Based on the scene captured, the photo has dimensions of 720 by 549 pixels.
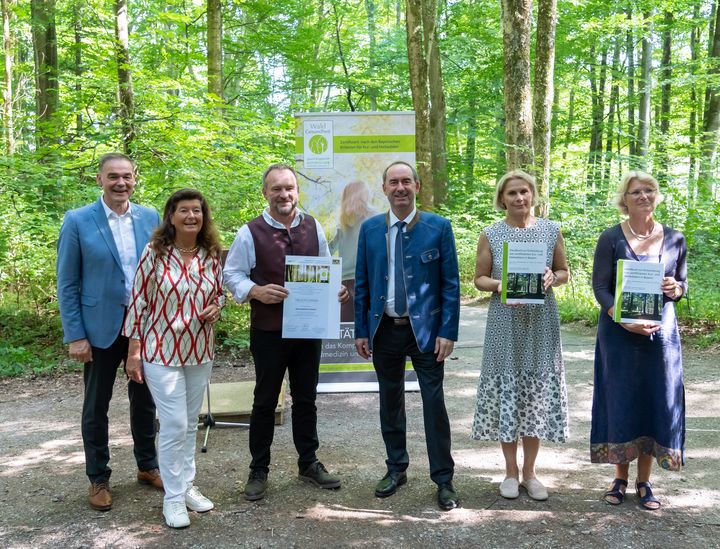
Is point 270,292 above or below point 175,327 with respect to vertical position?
above

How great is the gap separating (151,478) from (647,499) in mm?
Answer: 3163

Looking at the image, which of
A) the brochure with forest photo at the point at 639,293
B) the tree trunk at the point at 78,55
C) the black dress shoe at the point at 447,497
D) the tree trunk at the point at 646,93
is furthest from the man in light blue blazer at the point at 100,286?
the tree trunk at the point at 646,93

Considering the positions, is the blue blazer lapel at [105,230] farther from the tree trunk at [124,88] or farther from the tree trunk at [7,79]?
the tree trunk at [7,79]

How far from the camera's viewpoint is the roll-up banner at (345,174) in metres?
6.28

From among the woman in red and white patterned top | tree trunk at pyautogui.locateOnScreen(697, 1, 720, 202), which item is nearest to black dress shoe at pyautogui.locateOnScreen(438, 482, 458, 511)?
the woman in red and white patterned top

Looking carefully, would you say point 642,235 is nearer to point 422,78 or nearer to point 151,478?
point 151,478

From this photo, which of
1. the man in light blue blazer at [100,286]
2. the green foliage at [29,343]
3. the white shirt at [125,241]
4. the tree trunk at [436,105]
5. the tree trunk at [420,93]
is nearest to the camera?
the man in light blue blazer at [100,286]

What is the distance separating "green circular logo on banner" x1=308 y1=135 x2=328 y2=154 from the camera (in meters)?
6.27

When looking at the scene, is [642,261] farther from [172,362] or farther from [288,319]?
[172,362]

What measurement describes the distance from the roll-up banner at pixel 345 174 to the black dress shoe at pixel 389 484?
95.8 inches

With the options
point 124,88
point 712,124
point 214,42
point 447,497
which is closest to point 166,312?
point 447,497

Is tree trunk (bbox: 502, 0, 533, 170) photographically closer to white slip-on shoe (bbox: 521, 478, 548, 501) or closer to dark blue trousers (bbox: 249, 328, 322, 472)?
white slip-on shoe (bbox: 521, 478, 548, 501)

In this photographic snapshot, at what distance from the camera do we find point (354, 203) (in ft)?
21.1

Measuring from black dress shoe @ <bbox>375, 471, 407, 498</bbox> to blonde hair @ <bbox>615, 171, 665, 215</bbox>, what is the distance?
225cm
